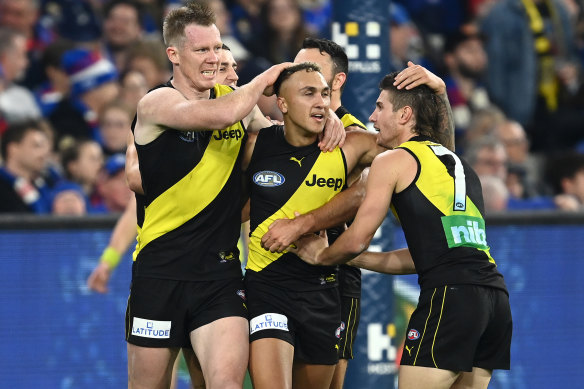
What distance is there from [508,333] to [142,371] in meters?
2.02

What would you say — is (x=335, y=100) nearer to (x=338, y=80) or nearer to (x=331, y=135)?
(x=338, y=80)

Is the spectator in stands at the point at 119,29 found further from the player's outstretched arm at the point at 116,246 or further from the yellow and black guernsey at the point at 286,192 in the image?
the yellow and black guernsey at the point at 286,192

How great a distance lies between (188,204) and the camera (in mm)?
6059

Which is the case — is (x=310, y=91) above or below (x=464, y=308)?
above

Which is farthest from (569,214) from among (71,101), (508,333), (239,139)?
(71,101)

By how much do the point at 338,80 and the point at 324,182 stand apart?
86 centimetres

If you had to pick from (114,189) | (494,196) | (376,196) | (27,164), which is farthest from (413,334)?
(27,164)

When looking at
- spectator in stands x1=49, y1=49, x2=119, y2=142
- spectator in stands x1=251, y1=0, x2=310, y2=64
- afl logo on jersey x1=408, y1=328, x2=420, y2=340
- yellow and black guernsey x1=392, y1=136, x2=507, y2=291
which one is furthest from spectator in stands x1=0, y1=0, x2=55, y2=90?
afl logo on jersey x1=408, y1=328, x2=420, y2=340

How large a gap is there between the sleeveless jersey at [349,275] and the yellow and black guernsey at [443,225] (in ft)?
2.73

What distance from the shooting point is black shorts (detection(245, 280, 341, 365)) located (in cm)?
609

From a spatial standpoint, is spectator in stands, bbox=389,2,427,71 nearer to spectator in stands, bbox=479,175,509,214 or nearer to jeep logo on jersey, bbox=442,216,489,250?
spectator in stands, bbox=479,175,509,214

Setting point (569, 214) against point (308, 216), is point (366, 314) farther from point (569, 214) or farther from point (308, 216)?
point (569, 214)

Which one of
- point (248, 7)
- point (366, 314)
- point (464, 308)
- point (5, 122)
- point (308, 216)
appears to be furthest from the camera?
point (248, 7)

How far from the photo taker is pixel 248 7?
12.2 meters
